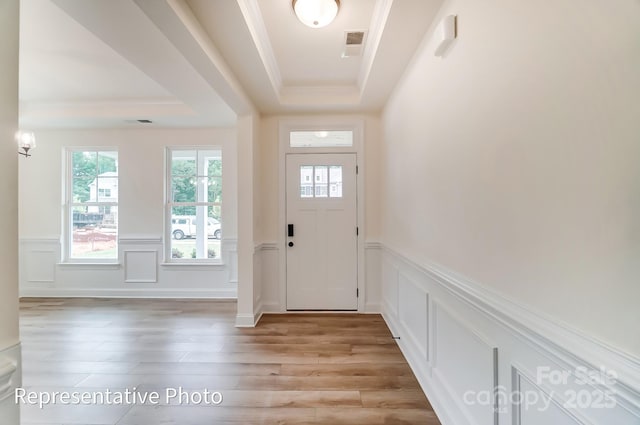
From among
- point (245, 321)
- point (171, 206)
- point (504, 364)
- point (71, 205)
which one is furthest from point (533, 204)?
point (71, 205)

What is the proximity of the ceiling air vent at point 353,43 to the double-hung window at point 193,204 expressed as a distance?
2.59m

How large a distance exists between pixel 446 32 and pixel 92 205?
5.14 metres

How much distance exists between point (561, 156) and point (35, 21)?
11.0 feet

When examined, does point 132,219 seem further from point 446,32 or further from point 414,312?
point 446,32

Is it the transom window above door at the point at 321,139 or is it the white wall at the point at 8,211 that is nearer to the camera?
the white wall at the point at 8,211

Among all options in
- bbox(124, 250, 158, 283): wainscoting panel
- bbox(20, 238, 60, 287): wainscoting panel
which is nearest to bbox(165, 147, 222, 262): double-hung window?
bbox(124, 250, 158, 283): wainscoting panel

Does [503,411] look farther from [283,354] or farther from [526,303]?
[283,354]

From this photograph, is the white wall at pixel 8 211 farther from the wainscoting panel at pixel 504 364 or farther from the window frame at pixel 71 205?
the window frame at pixel 71 205

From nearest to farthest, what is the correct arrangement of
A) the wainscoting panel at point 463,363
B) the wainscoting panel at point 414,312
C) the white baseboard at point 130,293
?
1. the wainscoting panel at point 463,363
2. the wainscoting panel at point 414,312
3. the white baseboard at point 130,293

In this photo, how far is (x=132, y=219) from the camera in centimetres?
441

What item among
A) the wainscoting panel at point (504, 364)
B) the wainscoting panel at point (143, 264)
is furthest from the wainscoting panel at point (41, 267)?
the wainscoting panel at point (504, 364)

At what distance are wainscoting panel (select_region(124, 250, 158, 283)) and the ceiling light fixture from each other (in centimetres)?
385

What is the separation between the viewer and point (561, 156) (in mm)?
913

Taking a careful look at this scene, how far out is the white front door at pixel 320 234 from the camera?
12.3ft
